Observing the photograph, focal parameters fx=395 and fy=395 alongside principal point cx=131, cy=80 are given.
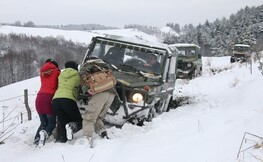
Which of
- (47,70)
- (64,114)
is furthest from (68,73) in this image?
(64,114)

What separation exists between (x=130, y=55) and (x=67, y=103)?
229 centimetres

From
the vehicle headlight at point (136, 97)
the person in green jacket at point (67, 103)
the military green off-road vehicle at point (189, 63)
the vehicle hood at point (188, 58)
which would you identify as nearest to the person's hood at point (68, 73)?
the person in green jacket at point (67, 103)

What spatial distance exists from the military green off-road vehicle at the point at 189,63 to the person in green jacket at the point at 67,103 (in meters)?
12.5

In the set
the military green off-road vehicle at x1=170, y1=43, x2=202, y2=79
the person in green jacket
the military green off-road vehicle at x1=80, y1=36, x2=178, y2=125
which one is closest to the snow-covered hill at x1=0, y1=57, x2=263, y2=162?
the person in green jacket

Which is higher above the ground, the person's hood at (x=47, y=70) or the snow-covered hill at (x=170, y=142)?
the person's hood at (x=47, y=70)

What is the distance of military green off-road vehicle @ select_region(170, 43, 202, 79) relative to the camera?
19.5m

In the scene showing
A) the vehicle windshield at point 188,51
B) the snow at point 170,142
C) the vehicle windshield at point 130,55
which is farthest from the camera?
the vehicle windshield at point 188,51

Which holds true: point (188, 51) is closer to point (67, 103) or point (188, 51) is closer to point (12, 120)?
point (12, 120)

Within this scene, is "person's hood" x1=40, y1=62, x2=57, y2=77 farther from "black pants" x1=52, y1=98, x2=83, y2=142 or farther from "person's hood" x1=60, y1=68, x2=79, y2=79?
"black pants" x1=52, y1=98, x2=83, y2=142

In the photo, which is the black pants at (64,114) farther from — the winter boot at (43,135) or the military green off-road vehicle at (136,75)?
the military green off-road vehicle at (136,75)

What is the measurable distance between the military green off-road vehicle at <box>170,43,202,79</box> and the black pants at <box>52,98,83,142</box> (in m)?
12.6

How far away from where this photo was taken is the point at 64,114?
6578 mm

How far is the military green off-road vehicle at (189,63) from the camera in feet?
63.9

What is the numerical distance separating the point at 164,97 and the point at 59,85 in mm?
2735
